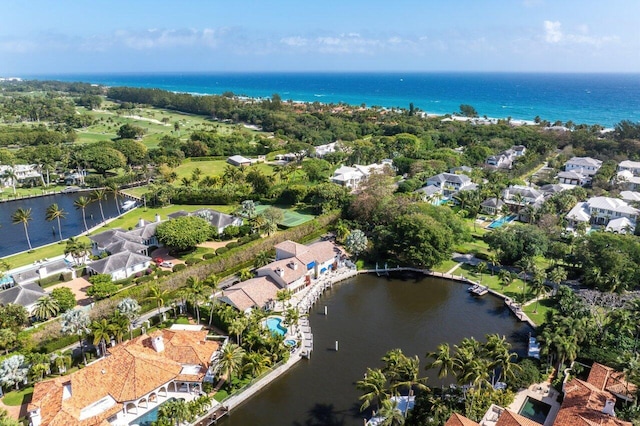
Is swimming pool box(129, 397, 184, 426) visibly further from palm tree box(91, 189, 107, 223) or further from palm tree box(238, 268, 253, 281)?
palm tree box(91, 189, 107, 223)

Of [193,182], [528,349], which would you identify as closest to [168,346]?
[528,349]

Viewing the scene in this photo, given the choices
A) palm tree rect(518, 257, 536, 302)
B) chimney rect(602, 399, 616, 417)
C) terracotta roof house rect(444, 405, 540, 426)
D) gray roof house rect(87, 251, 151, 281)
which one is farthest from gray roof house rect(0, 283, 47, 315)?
palm tree rect(518, 257, 536, 302)

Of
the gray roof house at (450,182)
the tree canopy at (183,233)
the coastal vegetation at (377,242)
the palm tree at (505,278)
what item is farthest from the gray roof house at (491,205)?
the tree canopy at (183,233)

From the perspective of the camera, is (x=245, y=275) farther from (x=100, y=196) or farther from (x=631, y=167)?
(x=631, y=167)

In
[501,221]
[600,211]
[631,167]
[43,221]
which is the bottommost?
[43,221]

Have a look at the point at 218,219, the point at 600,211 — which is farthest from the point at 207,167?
the point at 600,211

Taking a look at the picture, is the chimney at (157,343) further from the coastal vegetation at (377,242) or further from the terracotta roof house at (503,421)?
the terracotta roof house at (503,421)
